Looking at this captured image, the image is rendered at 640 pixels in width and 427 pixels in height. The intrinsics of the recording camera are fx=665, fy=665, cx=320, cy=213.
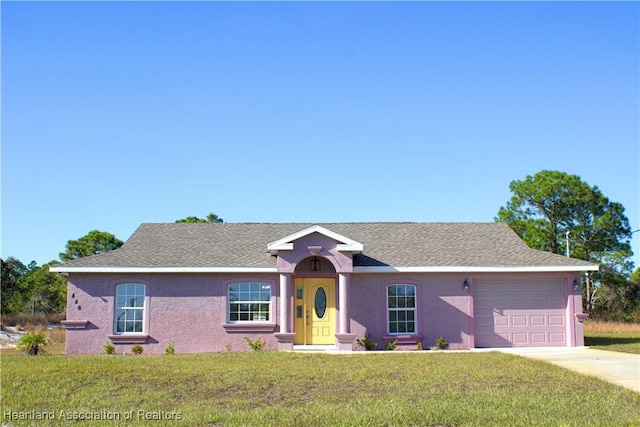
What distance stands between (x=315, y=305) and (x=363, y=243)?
123 inches

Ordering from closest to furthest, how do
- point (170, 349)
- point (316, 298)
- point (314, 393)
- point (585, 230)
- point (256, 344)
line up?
1. point (314, 393)
2. point (256, 344)
3. point (170, 349)
4. point (316, 298)
5. point (585, 230)

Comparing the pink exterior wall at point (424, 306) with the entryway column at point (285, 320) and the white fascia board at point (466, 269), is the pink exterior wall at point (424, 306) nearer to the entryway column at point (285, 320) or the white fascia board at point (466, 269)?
the white fascia board at point (466, 269)

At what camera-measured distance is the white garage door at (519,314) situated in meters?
21.4

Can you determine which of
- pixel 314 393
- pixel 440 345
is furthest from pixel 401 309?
pixel 314 393

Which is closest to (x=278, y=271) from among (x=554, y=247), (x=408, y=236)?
(x=408, y=236)

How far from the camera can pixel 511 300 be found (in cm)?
2152

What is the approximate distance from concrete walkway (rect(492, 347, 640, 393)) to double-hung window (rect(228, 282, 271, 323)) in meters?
7.58

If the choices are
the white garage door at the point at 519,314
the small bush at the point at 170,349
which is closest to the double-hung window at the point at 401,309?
the white garage door at the point at 519,314

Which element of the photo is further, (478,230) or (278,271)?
(478,230)

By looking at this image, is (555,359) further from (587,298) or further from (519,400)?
(587,298)

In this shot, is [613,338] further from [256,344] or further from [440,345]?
[256,344]

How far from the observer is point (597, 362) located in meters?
16.2

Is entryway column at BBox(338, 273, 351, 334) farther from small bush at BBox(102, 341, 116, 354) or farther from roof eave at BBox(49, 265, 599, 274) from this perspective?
small bush at BBox(102, 341, 116, 354)

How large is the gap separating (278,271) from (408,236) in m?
5.85
